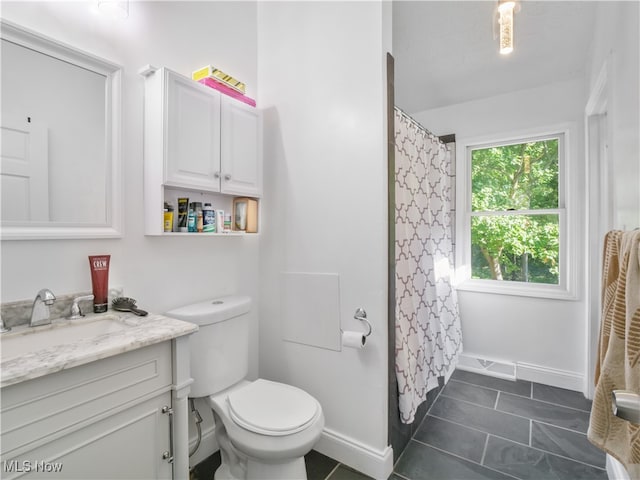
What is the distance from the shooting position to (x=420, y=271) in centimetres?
211

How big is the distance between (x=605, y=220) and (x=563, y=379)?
1.34 meters

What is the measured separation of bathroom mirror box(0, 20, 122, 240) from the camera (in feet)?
3.72

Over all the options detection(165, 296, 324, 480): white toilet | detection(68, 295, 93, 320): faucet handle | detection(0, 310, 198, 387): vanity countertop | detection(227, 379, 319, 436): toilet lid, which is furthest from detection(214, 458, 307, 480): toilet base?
detection(68, 295, 93, 320): faucet handle

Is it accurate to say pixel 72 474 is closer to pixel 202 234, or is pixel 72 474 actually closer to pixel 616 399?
pixel 202 234

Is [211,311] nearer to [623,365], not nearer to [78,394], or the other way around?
[78,394]

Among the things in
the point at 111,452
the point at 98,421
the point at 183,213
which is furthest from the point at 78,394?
the point at 183,213

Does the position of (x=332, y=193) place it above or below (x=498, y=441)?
above

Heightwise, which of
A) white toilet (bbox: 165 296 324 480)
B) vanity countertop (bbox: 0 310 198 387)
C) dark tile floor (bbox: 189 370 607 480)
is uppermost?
vanity countertop (bbox: 0 310 198 387)

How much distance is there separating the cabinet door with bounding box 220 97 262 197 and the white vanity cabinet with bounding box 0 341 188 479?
933 mm

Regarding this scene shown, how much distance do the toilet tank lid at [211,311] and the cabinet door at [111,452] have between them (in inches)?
15.4

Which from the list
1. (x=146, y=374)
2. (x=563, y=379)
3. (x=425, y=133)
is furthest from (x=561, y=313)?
(x=146, y=374)

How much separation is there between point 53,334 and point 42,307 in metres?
0.11

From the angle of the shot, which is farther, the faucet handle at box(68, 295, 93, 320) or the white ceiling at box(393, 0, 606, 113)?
the white ceiling at box(393, 0, 606, 113)

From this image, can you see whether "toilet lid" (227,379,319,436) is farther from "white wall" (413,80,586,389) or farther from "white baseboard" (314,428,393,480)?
"white wall" (413,80,586,389)
